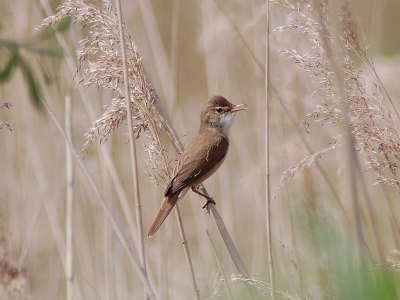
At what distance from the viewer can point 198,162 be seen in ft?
10.1

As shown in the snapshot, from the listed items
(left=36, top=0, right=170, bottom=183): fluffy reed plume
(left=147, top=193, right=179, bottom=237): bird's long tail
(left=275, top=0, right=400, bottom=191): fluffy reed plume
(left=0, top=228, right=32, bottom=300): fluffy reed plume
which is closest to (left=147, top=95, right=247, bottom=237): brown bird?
(left=147, top=193, right=179, bottom=237): bird's long tail

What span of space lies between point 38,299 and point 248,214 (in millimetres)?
2253

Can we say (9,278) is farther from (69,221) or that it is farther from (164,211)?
(164,211)

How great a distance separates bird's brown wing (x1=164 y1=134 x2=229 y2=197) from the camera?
286cm

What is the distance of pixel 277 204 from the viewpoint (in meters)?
3.38

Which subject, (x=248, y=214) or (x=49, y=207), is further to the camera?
(x=248, y=214)

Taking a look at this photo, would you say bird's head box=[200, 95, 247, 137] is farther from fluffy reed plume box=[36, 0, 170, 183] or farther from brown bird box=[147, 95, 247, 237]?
fluffy reed plume box=[36, 0, 170, 183]

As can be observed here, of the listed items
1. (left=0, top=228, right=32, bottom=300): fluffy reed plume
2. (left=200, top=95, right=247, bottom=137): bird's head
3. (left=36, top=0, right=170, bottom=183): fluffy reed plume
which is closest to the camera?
(left=36, top=0, right=170, bottom=183): fluffy reed plume

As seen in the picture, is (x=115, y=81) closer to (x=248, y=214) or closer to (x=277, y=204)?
(x=277, y=204)

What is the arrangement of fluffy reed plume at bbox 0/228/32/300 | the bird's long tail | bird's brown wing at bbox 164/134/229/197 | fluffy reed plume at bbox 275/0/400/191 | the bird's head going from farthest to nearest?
the bird's head → bird's brown wing at bbox 164/134/229/197 → the bird's long tail → fluffy reed plume at bbox 0/228/32/300 → fluffy reed plume at bbox 275/0/400/191

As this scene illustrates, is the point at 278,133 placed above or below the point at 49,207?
above

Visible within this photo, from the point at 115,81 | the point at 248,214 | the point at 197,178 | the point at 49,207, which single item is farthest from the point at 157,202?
the point at 248,214

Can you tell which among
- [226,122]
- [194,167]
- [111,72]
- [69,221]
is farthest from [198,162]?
[111,72]

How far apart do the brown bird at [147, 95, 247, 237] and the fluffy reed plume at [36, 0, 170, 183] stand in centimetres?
58
